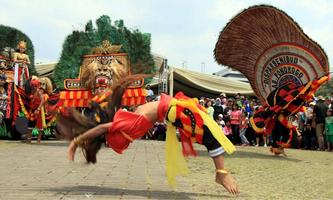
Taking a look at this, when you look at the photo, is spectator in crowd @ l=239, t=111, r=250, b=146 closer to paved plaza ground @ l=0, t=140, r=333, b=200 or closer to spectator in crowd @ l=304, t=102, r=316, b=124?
spectator in crowd @ l=304, t=102, r=316, b=124

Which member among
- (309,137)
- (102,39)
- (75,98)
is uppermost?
(102,39)

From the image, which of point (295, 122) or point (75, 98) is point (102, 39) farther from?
point (295, 122)

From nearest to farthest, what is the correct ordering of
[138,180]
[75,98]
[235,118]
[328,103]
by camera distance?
1. [138,180]
2. [75,98]
3. [328,103]
4. [235,118]

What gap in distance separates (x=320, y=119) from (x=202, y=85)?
29.3 ft

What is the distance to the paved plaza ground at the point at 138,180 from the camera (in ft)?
16.9

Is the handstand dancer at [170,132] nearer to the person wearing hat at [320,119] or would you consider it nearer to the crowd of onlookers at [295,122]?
the crowd of onlookers at [295,122]

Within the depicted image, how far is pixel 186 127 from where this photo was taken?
5.33 meters

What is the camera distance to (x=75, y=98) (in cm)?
1183

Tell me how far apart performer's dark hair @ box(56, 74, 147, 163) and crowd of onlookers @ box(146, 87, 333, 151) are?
32.3 feet

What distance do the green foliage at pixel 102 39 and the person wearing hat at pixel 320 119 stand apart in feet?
18.1

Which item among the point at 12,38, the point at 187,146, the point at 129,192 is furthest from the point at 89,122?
the point at 12,38

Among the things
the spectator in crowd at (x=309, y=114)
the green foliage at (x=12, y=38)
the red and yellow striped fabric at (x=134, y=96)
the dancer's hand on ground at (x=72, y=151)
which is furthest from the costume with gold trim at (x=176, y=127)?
the green foliage at (x=12, y=38)

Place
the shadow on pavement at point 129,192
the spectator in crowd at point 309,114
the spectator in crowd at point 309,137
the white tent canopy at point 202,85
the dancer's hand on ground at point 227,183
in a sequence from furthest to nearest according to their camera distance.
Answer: the white tent canopy at point 202,85
the spectator in crowd at point 309,114
the spectator in crowd at point 309,137
the dancer's hand on ground at point 227,183
the shadow on pavement at point 129,192

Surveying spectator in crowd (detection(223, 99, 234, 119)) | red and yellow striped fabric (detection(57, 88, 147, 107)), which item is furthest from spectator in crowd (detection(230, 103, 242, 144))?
red and yellow striped fabric (detection(57, 88, 147, 107))
